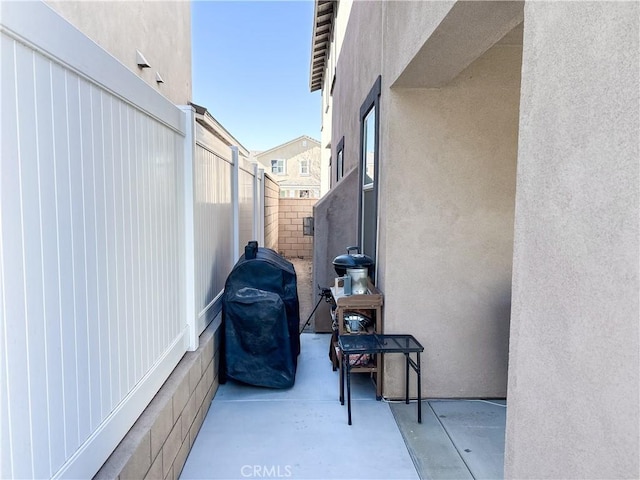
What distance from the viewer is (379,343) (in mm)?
3156

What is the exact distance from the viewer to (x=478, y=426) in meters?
3.02

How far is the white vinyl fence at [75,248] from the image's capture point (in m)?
1.12

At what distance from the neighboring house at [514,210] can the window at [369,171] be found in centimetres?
4

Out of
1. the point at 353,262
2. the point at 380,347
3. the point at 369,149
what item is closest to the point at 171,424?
the point at 380,347

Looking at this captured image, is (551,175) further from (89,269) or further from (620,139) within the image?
(89,269)

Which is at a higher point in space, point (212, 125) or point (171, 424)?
point (212, 125)

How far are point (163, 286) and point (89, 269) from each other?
924 millimetres

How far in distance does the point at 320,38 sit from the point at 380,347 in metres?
Result: 12.0

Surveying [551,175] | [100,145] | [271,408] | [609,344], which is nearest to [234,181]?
[271,408]

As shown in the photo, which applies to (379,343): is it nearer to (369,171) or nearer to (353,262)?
(353,262)

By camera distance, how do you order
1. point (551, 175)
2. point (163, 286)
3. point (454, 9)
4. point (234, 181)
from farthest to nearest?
point (234, 181), point (163, 286), point (454, 9), point (551, 175)

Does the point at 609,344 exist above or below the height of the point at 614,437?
above

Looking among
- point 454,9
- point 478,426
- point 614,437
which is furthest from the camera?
point 478,426

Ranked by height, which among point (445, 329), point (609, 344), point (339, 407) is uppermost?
point (609, 344)
